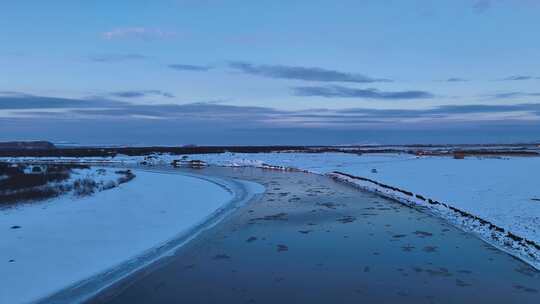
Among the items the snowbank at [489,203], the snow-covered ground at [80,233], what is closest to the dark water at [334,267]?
the snowbank at [489,203]

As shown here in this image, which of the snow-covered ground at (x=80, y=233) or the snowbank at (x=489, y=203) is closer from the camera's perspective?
the snow-covered ground at (x=80, y=233)

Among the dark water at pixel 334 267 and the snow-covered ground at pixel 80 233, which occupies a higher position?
the snow-covered ground at pixel 80 233

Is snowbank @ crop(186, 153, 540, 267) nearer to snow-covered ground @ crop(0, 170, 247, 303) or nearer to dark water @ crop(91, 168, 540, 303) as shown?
dark water @ crop(91, 168, 540, 303)

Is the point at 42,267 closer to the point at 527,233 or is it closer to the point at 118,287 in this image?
the point at 118,287

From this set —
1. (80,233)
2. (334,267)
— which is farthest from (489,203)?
(80,233)

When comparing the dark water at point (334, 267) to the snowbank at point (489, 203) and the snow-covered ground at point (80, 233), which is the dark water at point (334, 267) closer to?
the snowbank at point (489, 203)

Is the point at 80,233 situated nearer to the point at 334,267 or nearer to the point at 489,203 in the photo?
the point at 334,267

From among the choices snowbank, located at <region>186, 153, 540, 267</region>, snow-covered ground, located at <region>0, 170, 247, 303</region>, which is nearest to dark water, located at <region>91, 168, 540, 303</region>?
snowbank, located at <region>186, 153, 540, 267</region>
